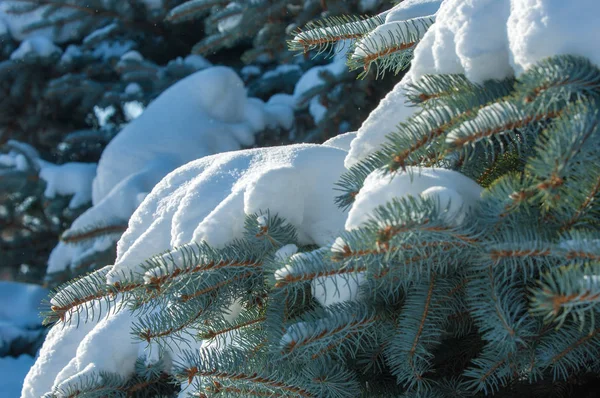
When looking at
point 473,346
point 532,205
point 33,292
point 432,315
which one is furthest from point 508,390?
point 33,292

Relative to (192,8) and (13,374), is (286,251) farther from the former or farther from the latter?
Result: (13,374)

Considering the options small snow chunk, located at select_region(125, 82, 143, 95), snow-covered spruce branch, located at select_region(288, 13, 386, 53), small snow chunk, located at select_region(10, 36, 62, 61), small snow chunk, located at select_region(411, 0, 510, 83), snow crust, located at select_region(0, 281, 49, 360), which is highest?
small snow chunk, located at select_region(411, 0, 510, 83)

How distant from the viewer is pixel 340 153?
103cm

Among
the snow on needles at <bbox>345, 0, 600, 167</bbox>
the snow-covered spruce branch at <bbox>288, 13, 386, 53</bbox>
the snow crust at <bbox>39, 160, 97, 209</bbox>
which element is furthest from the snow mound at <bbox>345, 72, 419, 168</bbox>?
the snow crust at <bbox>39, 160, 97, 209</bbox>

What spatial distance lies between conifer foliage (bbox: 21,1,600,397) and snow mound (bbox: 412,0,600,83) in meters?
0.02

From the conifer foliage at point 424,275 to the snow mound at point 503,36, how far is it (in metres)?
0.02

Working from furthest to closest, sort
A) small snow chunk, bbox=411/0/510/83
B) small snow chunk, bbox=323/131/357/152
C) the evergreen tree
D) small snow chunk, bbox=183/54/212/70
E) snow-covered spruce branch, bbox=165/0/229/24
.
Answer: small snow chunk, bbox=183/54/212/70
the evergreen tree
snow-covered spruce branch, bbox=165/0/229/24
small snow chunk, bbox=323/131/357/152
small snow chunk, bbox=411/0/510/83

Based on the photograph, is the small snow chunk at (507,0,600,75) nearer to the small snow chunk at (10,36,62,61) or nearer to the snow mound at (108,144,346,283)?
the snow mound at (108,144,346,283)

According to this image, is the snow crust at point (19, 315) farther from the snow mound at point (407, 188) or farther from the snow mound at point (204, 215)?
the snow mound at point (407, 188)

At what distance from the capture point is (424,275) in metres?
0.75

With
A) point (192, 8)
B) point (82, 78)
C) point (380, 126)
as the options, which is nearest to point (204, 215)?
point (380, 126)

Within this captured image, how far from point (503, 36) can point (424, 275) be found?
0.95 ft

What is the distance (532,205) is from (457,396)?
28 cm

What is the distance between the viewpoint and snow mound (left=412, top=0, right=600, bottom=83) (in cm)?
68
